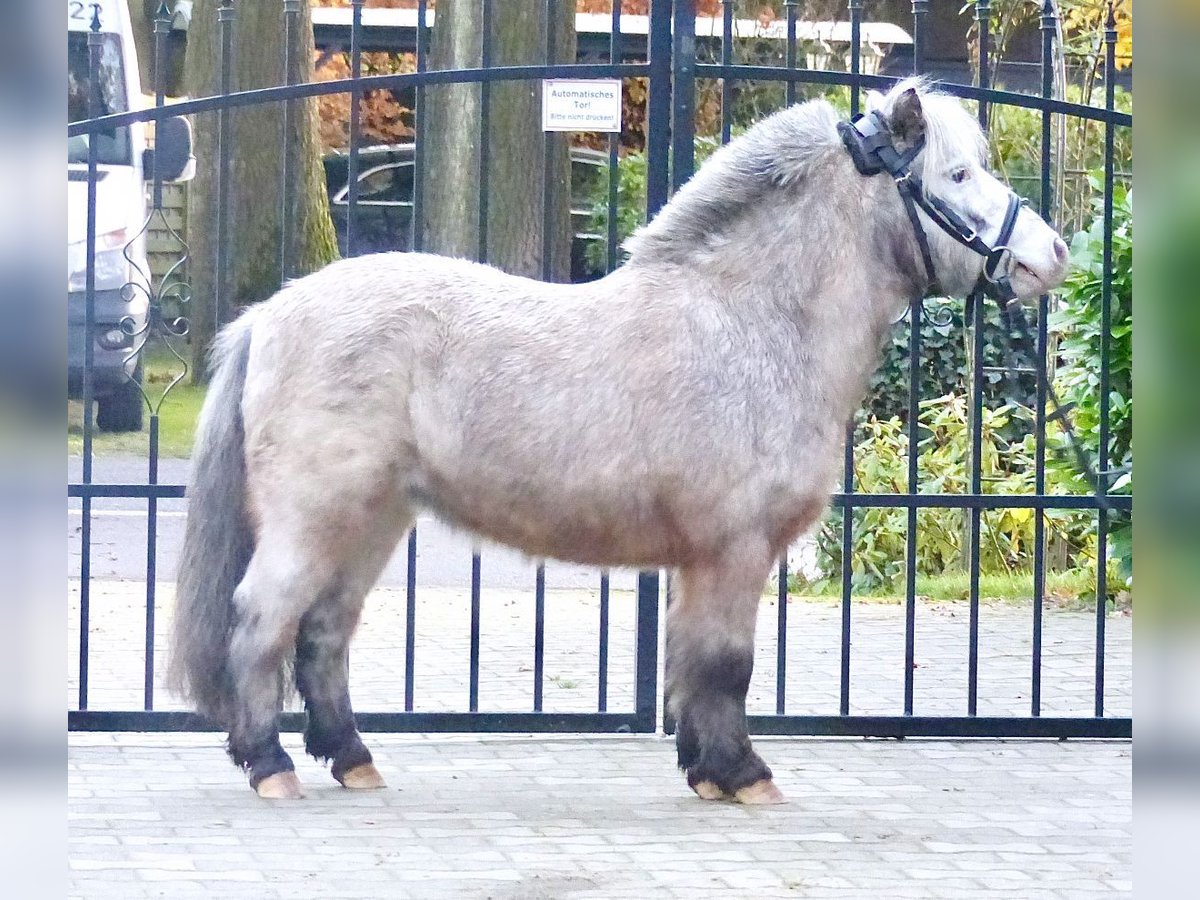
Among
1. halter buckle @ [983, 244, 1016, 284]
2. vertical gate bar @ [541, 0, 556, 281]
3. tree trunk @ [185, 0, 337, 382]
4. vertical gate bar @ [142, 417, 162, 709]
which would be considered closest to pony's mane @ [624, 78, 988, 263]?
halter buckle @ [983, 244, 1016, 284]

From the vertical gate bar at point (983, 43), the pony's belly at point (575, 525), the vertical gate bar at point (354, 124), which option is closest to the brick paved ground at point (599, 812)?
the pony's belly at point (575, 525)

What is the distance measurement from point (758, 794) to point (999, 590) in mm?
4373

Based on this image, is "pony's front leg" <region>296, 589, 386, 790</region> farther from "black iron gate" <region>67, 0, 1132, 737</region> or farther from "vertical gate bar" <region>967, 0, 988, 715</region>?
"vertical gate bar" <region>967, 0, 988, 715</region>

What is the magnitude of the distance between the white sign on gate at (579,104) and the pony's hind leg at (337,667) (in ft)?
5.15

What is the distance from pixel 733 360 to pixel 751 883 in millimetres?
1531

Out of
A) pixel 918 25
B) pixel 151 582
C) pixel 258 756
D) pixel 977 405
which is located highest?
pixel 918 25

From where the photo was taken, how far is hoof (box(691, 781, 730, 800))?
5324 millimetres

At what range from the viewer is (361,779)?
5.42m

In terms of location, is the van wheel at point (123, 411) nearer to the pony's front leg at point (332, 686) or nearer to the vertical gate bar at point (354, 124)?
the vertical gate bar at point (354, 124)

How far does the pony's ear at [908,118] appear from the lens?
5.13m

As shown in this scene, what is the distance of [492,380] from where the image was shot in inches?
203

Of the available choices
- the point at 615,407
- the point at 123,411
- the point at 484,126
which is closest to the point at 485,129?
the point at 484,126

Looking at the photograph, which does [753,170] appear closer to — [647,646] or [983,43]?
[983,43]

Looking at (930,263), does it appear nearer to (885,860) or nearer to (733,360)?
(733,360)
